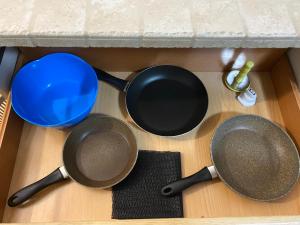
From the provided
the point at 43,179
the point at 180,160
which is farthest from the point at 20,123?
the point at 180,160

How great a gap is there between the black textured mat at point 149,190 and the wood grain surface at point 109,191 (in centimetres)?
2

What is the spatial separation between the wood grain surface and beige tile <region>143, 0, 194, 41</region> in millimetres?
328

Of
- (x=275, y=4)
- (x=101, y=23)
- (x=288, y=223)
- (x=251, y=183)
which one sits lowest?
(x=251, y=183)

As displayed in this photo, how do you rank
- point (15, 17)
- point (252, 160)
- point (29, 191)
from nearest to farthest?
point (15, 17)
point (29, 191)
point (252, 160)

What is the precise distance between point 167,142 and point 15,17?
0.45m

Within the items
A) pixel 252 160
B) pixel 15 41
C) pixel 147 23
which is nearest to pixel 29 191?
pixel 15 41

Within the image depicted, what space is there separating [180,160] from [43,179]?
1.07 ft

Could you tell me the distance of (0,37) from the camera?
462mm

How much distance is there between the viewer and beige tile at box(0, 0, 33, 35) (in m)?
0.46

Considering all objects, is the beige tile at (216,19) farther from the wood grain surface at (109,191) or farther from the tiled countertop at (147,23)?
the wood grain surface at (109,191)

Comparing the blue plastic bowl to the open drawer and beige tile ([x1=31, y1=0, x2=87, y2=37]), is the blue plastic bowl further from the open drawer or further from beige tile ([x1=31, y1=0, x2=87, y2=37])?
beige tile ([x1=31, y1=0, x2=87, y2=37])

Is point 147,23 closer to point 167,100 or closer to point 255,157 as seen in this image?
point 167,100

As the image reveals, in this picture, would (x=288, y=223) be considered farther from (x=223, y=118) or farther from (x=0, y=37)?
(x=0, y=37)

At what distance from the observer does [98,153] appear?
721mm
